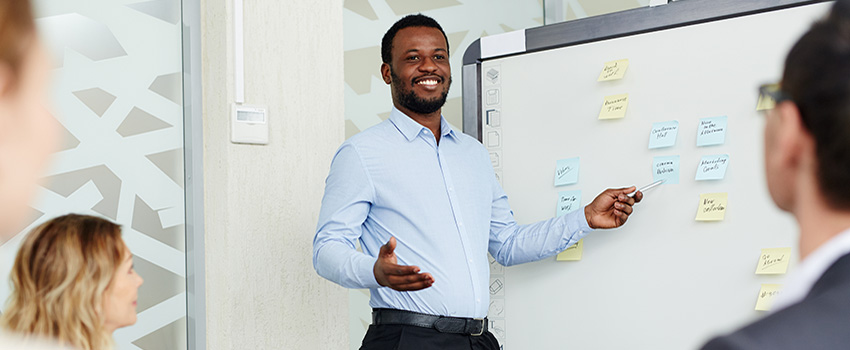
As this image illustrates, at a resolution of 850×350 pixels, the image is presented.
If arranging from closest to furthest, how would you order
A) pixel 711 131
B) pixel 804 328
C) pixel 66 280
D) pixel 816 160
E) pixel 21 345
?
pixel 21 345, pixel 804 328, pixel 816 160, pixel 66 280, pixel 711 131

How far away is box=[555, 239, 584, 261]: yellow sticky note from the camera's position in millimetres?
2150

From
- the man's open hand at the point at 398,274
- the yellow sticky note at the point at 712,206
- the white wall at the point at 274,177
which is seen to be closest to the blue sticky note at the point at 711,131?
the yellow sticky note at the point at 712,206

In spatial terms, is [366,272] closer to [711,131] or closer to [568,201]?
[568,201]

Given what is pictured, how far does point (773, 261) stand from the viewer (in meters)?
1.82

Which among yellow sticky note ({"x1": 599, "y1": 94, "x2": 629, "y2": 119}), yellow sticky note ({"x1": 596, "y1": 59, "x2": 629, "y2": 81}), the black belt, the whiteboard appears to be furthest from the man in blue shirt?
yellow sticky note ({"x1": 596, "y1": 59, "x2": 629, "y2": 81})

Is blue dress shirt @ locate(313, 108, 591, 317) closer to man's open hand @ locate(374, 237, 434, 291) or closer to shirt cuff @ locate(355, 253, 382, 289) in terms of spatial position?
shirt cuff @ locate(355, 253, 382, 289)

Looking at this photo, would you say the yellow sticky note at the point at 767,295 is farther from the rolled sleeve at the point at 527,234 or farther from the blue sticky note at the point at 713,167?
the rolled sleeve at the point at 527,234

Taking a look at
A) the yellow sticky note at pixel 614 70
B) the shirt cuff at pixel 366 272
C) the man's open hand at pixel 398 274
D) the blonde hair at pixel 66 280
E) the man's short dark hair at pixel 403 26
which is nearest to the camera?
the blonde hair at pixel 66 280

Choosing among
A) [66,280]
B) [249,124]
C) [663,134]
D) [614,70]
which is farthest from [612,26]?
[66,280]

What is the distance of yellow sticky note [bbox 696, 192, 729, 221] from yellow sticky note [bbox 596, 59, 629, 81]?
0.39m

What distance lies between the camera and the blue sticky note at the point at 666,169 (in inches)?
78.3

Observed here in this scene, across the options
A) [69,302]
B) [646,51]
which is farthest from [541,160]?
[69,302]

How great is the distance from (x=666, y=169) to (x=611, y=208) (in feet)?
0.56

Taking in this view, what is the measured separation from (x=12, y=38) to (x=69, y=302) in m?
0.94
